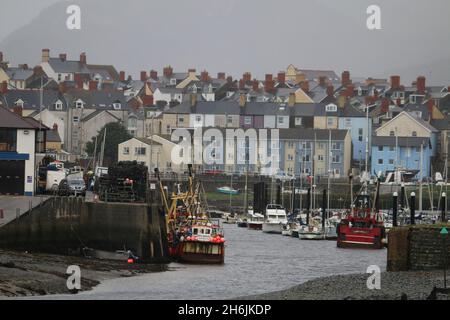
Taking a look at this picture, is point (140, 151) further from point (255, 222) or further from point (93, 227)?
point (93, 227)

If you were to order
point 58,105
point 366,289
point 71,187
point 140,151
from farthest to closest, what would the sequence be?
point 58,105
point 140,151
point 71,187
point 366,289

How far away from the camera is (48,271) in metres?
46.1

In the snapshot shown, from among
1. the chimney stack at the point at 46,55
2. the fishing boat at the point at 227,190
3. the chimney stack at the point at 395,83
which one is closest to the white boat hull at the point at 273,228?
the fishing boat at the point at 227,190

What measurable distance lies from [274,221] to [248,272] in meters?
37.4

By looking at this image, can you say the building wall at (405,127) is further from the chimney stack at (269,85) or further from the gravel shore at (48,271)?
the gravel shore at (48,271)

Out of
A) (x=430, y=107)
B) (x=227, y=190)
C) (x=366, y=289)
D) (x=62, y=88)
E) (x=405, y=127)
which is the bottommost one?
(x=366, y=289)

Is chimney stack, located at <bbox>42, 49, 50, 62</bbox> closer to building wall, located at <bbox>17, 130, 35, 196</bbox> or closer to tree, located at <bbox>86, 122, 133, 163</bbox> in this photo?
tree, located at <bbox>86, 122, 133, 163</bbox>

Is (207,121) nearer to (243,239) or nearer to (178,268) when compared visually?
(243,239)

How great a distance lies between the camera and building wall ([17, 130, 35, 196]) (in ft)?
197

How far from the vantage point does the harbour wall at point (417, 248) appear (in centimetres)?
4406

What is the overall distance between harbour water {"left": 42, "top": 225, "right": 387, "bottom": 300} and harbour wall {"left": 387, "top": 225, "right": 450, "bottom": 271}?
4.37 m

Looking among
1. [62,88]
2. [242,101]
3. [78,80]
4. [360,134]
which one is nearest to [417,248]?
[360,134]
